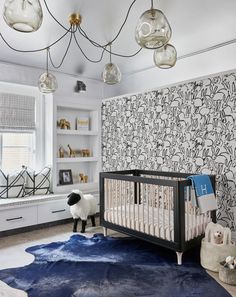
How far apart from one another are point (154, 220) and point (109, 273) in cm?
71

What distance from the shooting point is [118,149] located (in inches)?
174

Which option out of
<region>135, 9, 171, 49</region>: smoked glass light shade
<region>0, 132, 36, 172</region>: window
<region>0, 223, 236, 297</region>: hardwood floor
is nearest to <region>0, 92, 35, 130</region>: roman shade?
<region>0, 132, 36, 172</region>: window

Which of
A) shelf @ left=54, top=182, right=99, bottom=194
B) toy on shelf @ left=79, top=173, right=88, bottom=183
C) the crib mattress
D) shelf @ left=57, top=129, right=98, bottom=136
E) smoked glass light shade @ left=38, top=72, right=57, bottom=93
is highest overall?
smoked glass light shade @ left=38, top=72, right=57, bottom=93

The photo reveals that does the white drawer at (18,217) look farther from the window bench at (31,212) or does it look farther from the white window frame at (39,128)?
the white window frame at (39,128)

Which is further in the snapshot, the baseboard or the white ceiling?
the baseboard

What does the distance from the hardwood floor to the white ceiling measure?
2405 millimetres

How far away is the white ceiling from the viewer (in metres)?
2.68

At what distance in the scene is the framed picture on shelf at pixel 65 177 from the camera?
14.3ft

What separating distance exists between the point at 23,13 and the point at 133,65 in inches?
118

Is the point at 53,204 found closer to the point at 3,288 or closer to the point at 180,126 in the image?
the point at 3,288

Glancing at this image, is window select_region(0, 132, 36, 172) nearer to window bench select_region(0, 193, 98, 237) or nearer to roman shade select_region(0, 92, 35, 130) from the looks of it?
roman shade select_region(0, 92, 35, 130)

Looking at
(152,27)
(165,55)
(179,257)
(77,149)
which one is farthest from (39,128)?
(152,27)

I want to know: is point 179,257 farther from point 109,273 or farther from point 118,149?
point 118,149

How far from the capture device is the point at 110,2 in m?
2.64
